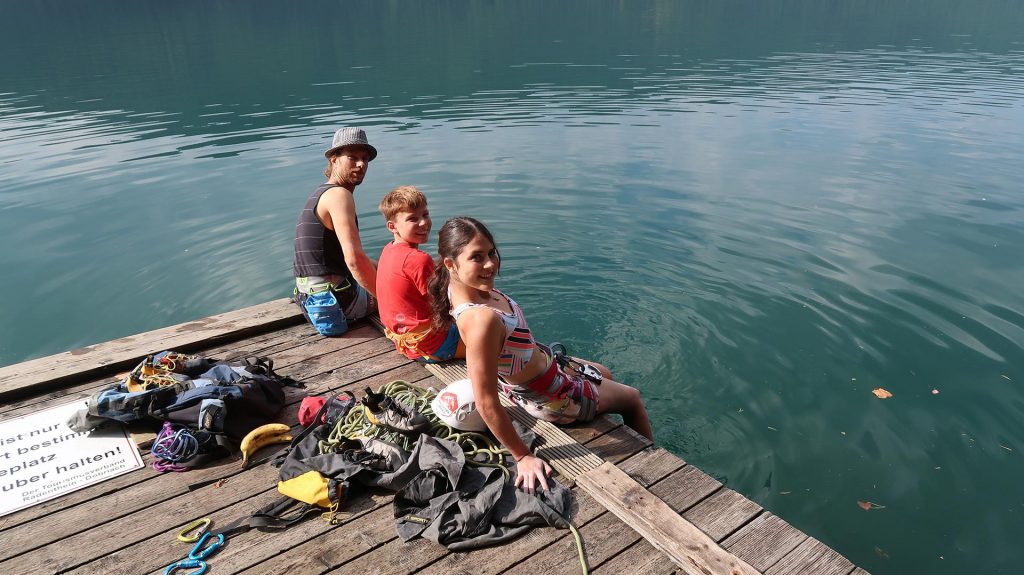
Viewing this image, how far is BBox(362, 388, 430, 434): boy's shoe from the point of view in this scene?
13.4ft

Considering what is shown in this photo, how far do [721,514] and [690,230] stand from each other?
7.40 m

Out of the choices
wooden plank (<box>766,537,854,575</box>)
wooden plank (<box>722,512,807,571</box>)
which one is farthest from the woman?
wooden plank (<box>766,537,854,575</box>)

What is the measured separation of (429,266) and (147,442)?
87.6 inches

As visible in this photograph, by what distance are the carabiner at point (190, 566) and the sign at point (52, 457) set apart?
1.06 m

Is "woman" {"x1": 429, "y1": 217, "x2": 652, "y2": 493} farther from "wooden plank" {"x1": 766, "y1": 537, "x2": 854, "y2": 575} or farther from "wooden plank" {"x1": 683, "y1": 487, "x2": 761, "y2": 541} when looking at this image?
"wooden plank" {"x1": 766, "y1": 537, "x2": 854, "y2": 575}

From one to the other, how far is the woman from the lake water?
1.86 metres

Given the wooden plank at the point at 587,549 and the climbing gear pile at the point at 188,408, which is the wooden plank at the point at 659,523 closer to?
the wooden plank at the point at 587,549

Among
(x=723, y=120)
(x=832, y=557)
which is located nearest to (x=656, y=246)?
(x=832, y=557)

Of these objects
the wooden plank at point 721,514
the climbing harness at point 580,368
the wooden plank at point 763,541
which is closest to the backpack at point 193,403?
the climbing harness at point 580,368

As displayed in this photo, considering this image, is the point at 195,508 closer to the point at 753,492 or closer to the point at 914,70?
the point at 753,492

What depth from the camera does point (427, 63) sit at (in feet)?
101

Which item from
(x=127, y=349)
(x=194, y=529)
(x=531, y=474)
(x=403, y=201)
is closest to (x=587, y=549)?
(x=531, y=474)

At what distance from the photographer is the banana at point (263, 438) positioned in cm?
409

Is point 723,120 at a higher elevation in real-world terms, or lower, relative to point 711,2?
lower
